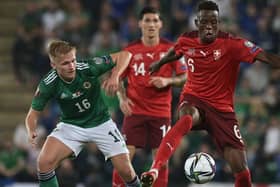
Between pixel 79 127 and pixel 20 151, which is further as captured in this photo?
pixel 20 151

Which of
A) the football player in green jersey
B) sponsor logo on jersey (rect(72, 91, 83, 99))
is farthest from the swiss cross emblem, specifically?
sponsor logo on jersey (rect(72, 91, 83, 99))

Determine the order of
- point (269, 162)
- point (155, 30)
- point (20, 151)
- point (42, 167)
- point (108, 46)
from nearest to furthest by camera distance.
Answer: point (42, 167) → point (155, 30) → point (269, 162) → point (20, 151) → point (108, 46)

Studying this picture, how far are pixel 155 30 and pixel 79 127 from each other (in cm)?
192

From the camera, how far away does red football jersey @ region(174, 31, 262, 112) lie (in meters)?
10.5

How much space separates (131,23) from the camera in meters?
18.2

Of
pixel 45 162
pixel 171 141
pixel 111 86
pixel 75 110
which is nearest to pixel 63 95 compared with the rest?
pixel 75 110

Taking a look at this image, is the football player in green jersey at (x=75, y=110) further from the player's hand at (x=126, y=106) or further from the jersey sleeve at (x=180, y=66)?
the jersey sleeve at (x=180, y=66)

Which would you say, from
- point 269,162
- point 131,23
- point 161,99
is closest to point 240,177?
point 161,99

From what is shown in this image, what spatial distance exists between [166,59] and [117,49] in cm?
652

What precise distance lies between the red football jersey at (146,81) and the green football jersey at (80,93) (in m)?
1.22

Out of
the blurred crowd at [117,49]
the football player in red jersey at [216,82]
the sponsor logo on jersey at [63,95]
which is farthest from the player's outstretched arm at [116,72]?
the blurred crowd at [117,49]

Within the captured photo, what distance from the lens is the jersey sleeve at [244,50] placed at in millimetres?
10336

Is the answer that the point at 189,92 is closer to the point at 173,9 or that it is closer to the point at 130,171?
the point at 130,171

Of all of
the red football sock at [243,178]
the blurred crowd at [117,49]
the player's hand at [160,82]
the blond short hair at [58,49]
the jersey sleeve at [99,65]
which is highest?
the blond short hair at [58,49]
